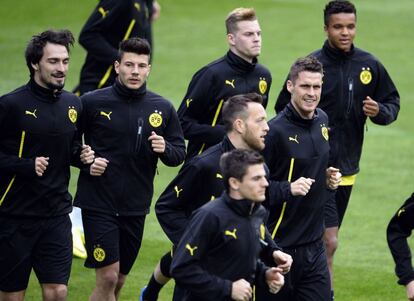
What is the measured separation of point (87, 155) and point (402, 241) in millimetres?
2601

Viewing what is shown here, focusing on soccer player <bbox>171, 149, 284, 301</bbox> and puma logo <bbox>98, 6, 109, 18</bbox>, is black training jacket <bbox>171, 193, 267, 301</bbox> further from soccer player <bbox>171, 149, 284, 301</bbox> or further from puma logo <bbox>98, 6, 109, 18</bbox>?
puma logo <bbox>98, 6, 109, 18</bbox>

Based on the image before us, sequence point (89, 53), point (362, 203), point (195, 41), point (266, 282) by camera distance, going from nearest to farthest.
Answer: point (266, 282) → point (89, 53) → point (362, 203) → point (195, 41)

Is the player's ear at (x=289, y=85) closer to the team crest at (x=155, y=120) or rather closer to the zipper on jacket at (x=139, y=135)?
the team crest at (x=155, y=120)

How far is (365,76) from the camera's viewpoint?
11.8 m

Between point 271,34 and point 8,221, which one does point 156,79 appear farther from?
point 8,221

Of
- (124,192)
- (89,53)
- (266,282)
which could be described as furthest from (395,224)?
(89,53)

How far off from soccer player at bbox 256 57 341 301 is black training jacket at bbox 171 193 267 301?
57.6 inches

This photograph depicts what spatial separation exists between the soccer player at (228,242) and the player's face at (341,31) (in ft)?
12.0

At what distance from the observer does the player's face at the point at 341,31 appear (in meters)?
11.7

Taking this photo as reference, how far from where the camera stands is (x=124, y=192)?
10.4 meters

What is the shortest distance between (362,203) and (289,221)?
19.7ft

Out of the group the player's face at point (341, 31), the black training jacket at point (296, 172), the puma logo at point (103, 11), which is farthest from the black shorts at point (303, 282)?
the puma logo at point (103, 11)

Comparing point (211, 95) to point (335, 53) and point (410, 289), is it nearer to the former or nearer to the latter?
point (335, 53)

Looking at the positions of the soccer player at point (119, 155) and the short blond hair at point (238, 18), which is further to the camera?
the short blond hair at point (238, 18)
